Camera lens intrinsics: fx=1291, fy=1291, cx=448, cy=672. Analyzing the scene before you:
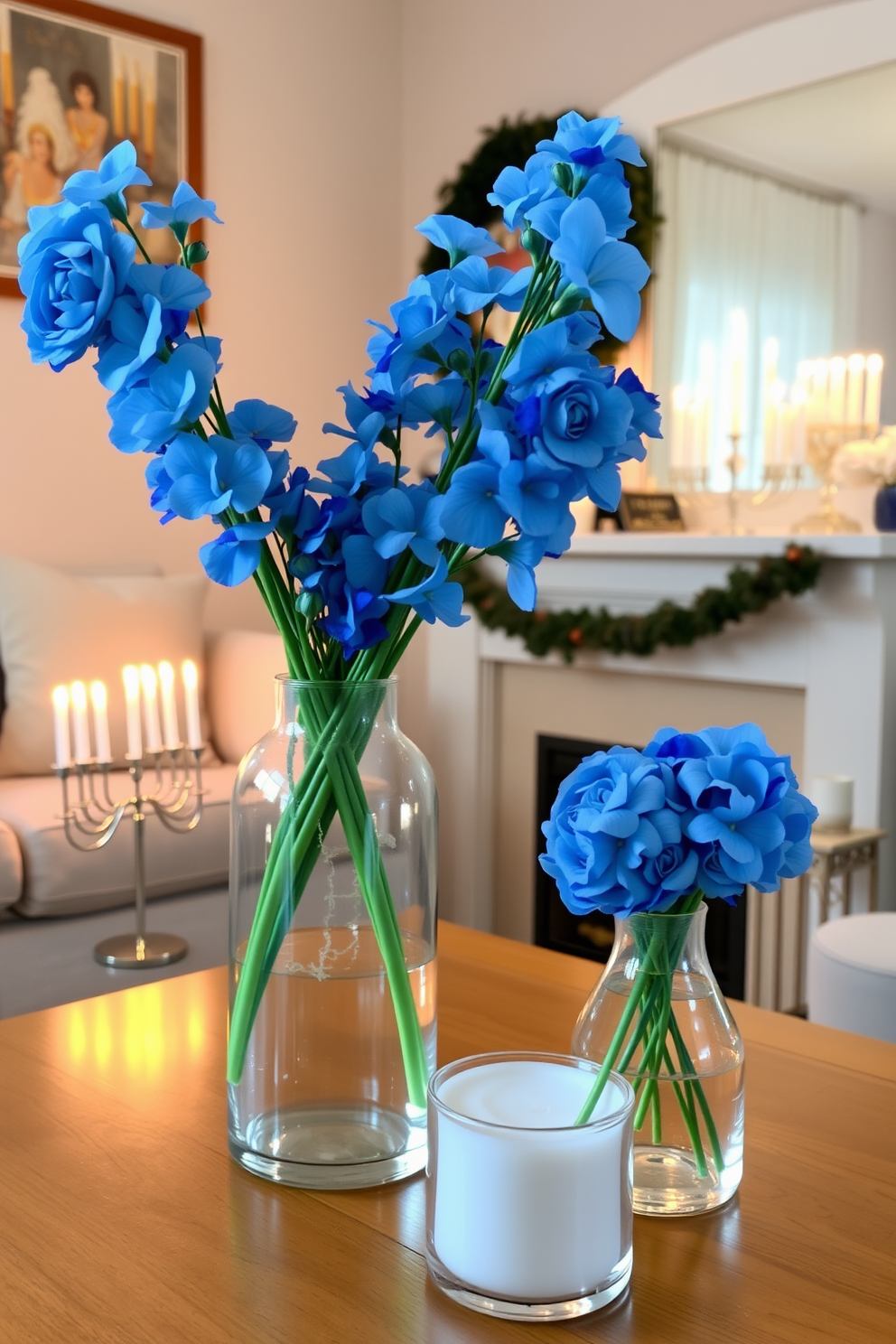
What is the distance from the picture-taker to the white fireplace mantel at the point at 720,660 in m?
2.69

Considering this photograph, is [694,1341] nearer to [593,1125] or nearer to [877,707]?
[593,1125]

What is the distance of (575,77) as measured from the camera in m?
3.50

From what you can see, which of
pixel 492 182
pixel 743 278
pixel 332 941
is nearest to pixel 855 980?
pixel 332 941

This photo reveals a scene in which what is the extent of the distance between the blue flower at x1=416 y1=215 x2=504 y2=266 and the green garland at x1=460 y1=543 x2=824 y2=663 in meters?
2.07

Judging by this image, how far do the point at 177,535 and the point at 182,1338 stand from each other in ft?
10.3

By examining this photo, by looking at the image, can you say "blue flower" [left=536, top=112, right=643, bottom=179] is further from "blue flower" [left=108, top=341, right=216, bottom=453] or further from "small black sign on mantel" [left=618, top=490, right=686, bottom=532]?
"small black sign on mantel" [left=618, top=490, right=686, bottom=532]

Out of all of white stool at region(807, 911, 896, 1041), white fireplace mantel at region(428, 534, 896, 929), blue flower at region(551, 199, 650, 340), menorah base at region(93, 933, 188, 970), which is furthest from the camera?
white fireplace mantel at region(428, 534, 896, 929)

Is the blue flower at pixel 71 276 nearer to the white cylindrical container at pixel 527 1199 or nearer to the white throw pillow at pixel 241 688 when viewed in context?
the white cylindrical container at pixel 527 1199

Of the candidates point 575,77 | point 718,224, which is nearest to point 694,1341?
point 718,224

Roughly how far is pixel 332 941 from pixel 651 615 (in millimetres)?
2260

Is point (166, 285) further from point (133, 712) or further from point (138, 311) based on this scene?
point (133, 712)

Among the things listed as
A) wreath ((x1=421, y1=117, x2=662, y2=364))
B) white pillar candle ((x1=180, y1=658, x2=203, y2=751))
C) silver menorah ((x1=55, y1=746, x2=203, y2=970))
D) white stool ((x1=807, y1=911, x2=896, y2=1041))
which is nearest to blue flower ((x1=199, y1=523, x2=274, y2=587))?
white stool ((x1=807, y1=911, x2=896, y2=1041))

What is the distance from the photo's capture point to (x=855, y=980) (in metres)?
1.77

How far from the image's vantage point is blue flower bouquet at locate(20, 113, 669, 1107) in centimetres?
65
